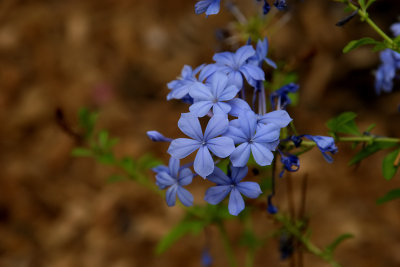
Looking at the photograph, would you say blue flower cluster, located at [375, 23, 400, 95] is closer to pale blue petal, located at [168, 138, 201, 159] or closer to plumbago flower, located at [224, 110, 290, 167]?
plumbago flower, located at [224, 110, 290, 167]

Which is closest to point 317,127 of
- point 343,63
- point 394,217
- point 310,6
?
point 343,63

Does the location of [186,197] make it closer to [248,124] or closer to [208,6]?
[248,124]

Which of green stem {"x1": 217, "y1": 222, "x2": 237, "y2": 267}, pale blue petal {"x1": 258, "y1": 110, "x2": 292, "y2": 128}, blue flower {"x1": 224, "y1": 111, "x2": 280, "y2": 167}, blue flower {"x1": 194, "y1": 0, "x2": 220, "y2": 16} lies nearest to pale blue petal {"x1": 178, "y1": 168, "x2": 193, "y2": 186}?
blue flower {"x1": 224, "y1": 111, "x2": 280, "y2": 167}

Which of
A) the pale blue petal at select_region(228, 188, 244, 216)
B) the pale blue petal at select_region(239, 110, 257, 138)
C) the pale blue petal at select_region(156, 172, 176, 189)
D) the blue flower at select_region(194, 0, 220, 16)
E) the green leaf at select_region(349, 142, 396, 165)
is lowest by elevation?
the green leaf at select_region(349, 142, 396, 165)

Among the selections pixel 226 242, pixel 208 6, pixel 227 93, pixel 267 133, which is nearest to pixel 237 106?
pixel 227 93

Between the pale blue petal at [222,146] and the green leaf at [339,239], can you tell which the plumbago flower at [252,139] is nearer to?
the pale blue petal at [222,146]

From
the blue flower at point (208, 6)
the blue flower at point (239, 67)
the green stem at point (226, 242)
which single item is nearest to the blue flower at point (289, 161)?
the blue flower at point (239, 67)

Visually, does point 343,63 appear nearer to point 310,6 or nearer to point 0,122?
point 310,6
